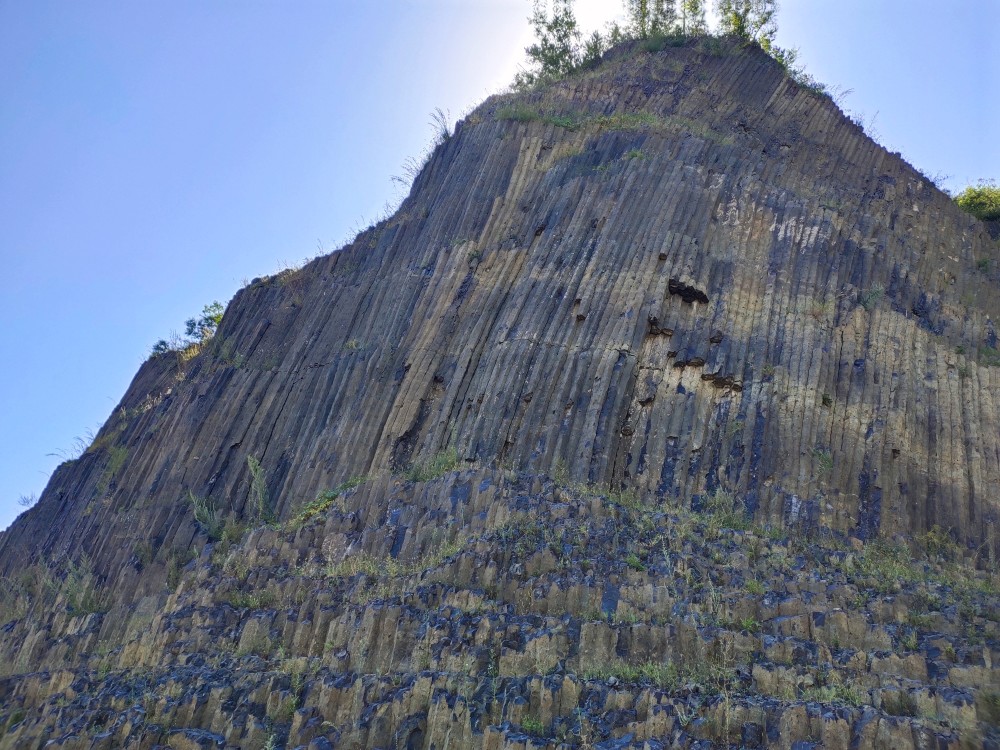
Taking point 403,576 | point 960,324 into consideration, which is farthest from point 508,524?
point 960,324

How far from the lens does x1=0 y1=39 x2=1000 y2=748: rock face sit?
1210 centimetres

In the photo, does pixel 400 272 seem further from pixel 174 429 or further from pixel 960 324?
pixel 960 324

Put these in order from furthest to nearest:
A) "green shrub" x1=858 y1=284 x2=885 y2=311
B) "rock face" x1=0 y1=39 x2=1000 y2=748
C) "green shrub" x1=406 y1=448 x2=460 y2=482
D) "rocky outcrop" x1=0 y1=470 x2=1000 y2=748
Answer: "green shrub" x1=858 y1=284 x2=885 y2=311, "green shrub" x1=406 y1=448 x2=460 y2=482, "rock face" x1=0 y1=39 x2=1000 y2=748, "rocky outcrop" x1=0 y1=470 x2=1000 y2=748

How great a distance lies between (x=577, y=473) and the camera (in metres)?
16.9

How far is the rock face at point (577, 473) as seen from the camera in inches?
476

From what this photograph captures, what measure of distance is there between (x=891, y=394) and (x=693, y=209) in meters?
5.31

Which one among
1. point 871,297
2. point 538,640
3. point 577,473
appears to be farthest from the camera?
point 871,297

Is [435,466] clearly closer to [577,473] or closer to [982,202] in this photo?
[577,473]

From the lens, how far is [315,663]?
13.7 meters

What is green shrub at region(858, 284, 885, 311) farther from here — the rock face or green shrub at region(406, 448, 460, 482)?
green shrub at region(406, 448, 460, 482)

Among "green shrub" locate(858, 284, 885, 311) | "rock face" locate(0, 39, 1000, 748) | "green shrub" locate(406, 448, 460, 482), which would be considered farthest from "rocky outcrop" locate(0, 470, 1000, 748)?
"green shrub" locate(858, 284, 885, 311)

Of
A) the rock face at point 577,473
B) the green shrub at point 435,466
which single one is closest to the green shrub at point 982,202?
the rock face at point 577,473

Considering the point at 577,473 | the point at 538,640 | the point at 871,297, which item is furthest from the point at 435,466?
the point at 871,297

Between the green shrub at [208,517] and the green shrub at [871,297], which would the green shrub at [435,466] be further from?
the green shrub at [871,297]
